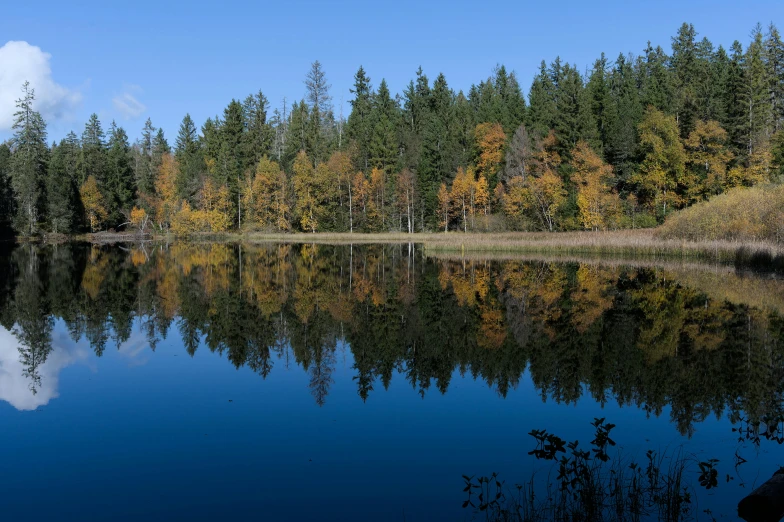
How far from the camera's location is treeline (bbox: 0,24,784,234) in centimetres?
5341

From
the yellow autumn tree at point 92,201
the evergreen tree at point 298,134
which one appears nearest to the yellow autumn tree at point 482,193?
the evergreen tree at point 298,134

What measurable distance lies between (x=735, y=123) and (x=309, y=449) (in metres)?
58.6

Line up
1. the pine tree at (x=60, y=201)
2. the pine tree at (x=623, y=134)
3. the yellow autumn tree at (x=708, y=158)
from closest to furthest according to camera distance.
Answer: the yellow autumn tree at (x=708, y=158), the pine tree at (x=623, y=134), the pine tree at (x=60, y=201)

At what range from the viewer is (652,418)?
9.15m

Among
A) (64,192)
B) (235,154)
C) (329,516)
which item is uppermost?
(235,154)

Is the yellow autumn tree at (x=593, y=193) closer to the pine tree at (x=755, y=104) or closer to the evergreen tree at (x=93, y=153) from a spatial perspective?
the pine tree at (x=755, y=104)

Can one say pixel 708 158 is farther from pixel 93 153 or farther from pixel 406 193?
pixel 93 153

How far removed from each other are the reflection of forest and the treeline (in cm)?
2851

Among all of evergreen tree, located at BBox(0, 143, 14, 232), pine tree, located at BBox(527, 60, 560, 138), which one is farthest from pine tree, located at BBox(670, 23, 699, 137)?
evergreen tree, located at BBox(0, 143, 14, 232)

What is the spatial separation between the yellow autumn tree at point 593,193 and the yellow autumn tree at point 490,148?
38.9 ft

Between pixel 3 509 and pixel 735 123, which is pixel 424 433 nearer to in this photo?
pixel 3 509

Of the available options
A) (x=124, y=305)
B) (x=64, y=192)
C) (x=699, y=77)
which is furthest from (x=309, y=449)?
(x=64, y=192)

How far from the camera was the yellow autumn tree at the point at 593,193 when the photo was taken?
2077 inches

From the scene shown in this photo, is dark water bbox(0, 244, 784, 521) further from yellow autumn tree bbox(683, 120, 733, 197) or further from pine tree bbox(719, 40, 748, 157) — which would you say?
pine tree bbox(719, 40, 748, 157)
